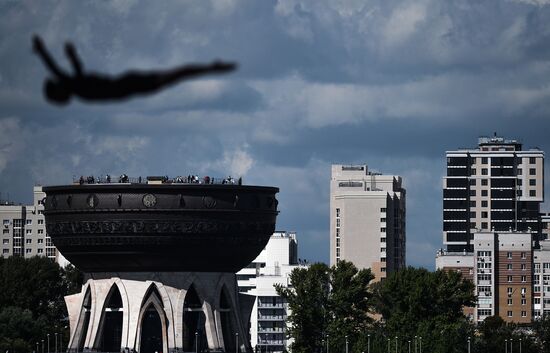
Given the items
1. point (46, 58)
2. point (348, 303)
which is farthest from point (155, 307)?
point (46, 58)

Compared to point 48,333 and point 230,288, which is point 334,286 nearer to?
point 230,288

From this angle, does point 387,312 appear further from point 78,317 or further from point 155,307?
point 78,317

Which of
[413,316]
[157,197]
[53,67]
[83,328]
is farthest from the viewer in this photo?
[413,316]

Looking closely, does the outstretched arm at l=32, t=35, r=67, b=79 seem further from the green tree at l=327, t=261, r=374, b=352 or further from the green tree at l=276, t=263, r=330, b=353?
the green tree at l=276, t=263, r=330, b=353

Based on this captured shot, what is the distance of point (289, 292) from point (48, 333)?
2524 centimetres

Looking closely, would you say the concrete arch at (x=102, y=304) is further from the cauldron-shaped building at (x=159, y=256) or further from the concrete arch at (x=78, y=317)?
the concrete arch at (x=78, y=317)

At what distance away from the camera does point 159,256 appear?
163000 millimetres

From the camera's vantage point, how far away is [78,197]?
164 m

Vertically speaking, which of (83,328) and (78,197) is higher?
(78,197)

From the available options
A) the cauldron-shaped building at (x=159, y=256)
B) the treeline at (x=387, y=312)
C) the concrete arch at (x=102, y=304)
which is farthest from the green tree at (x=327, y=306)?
the concrete arch at (x=102, y=304)

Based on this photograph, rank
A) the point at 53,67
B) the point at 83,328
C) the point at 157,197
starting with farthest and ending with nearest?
the point at 83,328
the point at 157,197
the point at 53,67

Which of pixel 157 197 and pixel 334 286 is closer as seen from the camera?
pixel 157 197

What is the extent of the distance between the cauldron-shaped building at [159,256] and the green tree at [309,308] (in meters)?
8.77

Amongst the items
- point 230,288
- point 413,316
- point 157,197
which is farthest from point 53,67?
point 413,316
